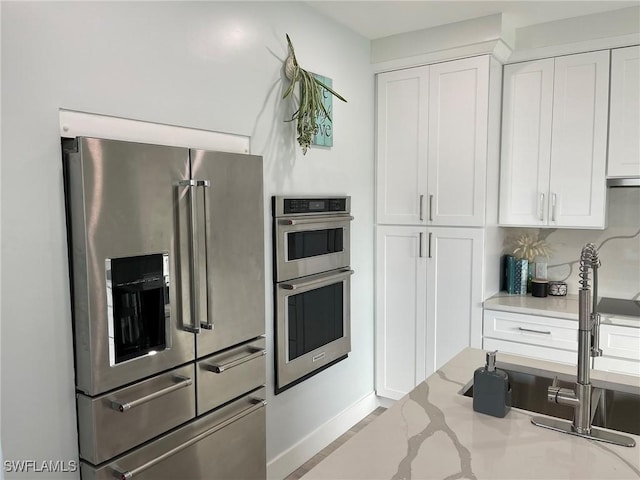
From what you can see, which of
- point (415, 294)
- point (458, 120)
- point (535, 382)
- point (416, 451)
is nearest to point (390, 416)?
point (416, 451)

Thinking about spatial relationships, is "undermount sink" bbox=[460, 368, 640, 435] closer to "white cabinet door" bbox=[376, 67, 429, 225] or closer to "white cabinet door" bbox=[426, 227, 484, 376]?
"white cabinet door" bbox=[426, 227, 484, 376]

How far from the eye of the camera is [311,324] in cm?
279

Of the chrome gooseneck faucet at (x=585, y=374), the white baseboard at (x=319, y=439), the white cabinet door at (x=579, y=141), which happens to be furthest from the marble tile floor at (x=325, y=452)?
the white cabinet door at (x=579, y=141)

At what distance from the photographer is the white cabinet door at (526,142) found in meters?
3.02

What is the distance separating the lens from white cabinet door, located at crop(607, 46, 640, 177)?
2744 millimetres

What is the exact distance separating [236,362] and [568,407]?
132 centimetres

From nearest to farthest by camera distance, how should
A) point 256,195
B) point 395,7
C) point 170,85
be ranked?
point 170,85 < point 256,195 < point 395,7

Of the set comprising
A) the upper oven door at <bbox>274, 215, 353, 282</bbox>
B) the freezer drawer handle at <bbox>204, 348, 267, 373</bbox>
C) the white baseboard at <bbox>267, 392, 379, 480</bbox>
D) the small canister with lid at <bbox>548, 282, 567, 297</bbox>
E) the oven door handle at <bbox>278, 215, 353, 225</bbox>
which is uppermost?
the oven door handle at <bbox>278, 215, 353, 225</bbox>

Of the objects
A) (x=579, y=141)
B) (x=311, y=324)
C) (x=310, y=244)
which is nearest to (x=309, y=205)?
(x=310, y=244)

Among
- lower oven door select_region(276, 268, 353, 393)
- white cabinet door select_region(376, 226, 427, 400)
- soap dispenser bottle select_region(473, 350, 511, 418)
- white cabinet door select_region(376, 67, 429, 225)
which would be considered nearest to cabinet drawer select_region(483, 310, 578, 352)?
white cabinet door select_region(376, 226, 427, 400)

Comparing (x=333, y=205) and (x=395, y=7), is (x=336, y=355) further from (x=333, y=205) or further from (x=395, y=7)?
(x=395, y=7)

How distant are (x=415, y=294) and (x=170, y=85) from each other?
207 cm

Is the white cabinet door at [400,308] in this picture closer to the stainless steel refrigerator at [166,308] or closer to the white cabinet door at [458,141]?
the white cabinet door at [458,141]

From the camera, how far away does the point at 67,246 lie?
5.38 ft
